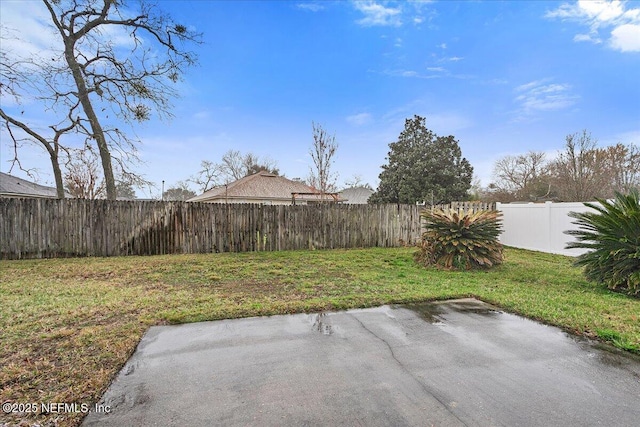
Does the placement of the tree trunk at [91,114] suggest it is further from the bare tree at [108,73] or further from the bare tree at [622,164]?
the bare tree at [622,164]

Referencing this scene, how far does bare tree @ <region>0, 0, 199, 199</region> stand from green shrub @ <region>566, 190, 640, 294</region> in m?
12.0

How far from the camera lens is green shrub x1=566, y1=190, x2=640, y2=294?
4699mm

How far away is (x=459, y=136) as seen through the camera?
22.8 metres

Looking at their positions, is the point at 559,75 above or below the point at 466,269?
above

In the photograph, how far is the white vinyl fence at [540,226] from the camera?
8762mm

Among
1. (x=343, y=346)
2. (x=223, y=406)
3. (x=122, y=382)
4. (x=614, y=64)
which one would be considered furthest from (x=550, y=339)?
(x=614, y=64)

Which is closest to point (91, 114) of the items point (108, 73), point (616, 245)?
point (108, 73)

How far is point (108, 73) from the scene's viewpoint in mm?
10625

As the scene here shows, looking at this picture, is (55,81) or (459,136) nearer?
(55,81)

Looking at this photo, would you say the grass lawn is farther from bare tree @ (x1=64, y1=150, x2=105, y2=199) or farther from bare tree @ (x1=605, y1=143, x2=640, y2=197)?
bare tree @ (x1=605, y1=143, x2=640, y2=197)

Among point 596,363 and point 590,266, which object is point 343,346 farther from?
point 590,266

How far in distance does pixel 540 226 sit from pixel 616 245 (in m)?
5.20

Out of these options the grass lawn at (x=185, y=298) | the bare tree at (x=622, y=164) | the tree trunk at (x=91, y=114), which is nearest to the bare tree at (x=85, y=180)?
the tree trunk at (x=91, y=114)

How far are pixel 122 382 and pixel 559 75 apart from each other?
13908 mm
